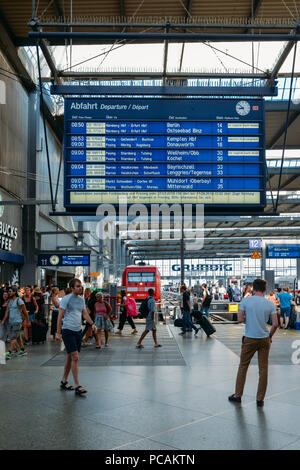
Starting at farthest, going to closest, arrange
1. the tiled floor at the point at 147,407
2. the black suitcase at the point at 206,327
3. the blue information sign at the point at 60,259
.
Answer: the blue information sign at the point at 60,259
the black suitcase at the point at 206,327
the tiled floor at the point at 147,407

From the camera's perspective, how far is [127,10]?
15.7 metres

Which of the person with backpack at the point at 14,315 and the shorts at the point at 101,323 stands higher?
the person with backpack at the point at 14,315

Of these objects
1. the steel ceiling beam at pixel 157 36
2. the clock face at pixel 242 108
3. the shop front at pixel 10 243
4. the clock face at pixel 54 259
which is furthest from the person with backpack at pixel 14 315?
the clock face at pixel 54 259

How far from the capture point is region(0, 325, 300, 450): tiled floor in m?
5.05

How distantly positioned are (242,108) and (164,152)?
7.52 feet

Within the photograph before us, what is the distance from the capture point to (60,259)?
24.6 meters

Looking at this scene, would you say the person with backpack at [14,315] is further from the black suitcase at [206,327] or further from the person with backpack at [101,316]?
the black suitcase at [206,327]

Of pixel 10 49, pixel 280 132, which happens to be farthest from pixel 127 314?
pixel 280 132

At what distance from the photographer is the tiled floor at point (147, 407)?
505 cm

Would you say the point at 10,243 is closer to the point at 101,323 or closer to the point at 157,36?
the point at 101,323

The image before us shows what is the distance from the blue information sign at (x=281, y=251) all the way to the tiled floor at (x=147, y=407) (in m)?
22.9

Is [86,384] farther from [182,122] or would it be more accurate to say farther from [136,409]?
[182,122]

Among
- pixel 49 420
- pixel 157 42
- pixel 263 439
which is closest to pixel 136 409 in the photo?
pixel 49 420
